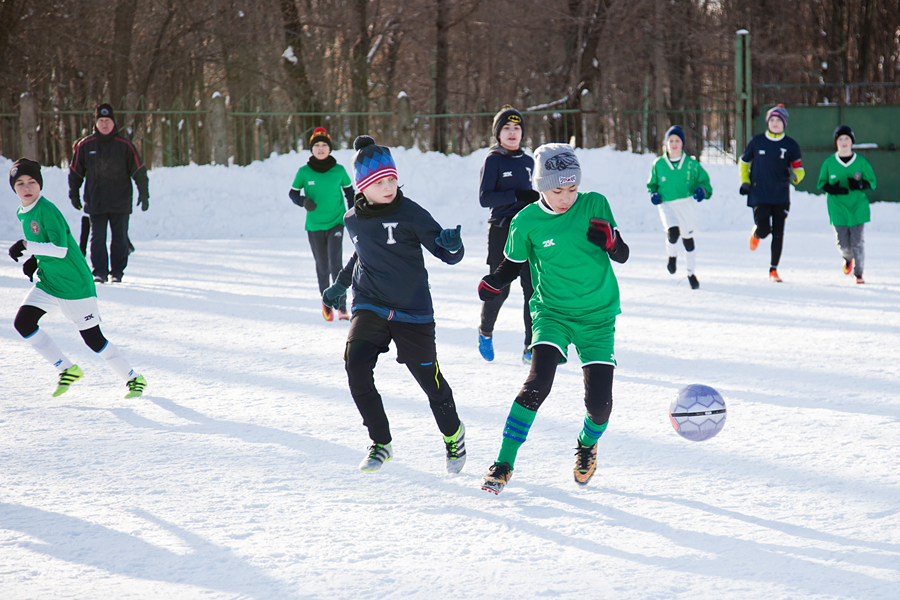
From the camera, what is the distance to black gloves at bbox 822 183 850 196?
30.8ft

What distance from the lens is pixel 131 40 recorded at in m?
21.1

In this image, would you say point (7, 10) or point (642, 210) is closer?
point (642, 210)

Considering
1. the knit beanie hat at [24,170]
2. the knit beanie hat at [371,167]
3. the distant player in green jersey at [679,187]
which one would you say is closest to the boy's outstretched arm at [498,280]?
the knit beanie hat at [371,167]

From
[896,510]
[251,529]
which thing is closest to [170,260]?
[251,529]

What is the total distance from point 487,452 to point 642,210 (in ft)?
42.7

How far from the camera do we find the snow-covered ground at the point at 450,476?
298 centimetres

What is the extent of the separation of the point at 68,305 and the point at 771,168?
7.58 meters

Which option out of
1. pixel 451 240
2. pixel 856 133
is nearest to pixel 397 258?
pixel 451 240

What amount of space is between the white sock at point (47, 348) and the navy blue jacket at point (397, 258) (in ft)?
8.59

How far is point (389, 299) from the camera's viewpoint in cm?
400

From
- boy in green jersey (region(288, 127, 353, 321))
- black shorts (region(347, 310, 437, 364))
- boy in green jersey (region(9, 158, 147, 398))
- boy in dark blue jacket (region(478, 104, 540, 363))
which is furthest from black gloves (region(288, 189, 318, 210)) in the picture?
black shorts (region(347, 310, 437, 364))

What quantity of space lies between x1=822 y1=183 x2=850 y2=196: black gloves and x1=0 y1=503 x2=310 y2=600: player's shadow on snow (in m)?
8.31

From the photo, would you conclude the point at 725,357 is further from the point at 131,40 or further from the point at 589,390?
the point at 131,40

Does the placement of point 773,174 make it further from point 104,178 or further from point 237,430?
point 104,178
